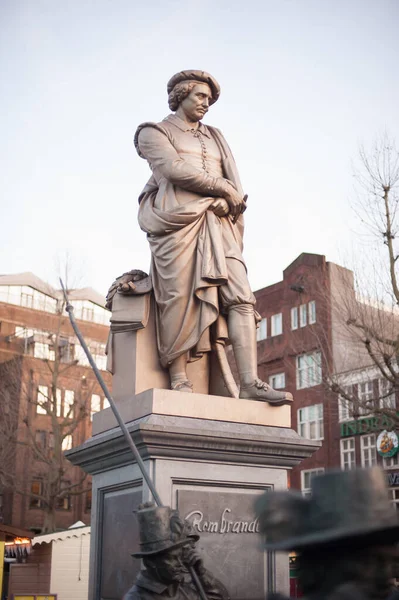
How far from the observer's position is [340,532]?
225 centimetres

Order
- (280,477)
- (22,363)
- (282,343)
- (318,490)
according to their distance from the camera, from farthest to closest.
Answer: (22,363) < (282,343) < (280,477) < (318,490)

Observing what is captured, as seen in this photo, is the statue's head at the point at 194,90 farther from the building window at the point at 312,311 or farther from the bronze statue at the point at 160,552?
the building window at the point at 312,311

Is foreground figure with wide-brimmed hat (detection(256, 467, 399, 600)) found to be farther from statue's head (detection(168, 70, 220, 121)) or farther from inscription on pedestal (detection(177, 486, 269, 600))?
statue's head (detection(168, 70, 220, 121))

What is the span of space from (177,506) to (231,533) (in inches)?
18.0

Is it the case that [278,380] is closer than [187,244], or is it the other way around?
[187,244]

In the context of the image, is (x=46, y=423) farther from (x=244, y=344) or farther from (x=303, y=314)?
(x=244, y=344)

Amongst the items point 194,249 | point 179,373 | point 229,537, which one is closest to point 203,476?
point 229,537

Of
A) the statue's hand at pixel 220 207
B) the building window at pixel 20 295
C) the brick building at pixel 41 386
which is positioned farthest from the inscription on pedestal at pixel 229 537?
the building window at pixel 20 295

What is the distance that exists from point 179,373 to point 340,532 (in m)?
4.07

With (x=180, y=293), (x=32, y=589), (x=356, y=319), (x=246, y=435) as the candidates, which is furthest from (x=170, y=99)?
(x=32, y=589)

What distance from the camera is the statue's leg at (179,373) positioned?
619cm

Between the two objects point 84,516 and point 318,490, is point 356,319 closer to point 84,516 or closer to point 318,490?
point 318,490

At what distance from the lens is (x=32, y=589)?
81.0 ft

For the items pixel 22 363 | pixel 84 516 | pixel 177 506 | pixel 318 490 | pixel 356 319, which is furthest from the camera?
pixel 84 516
